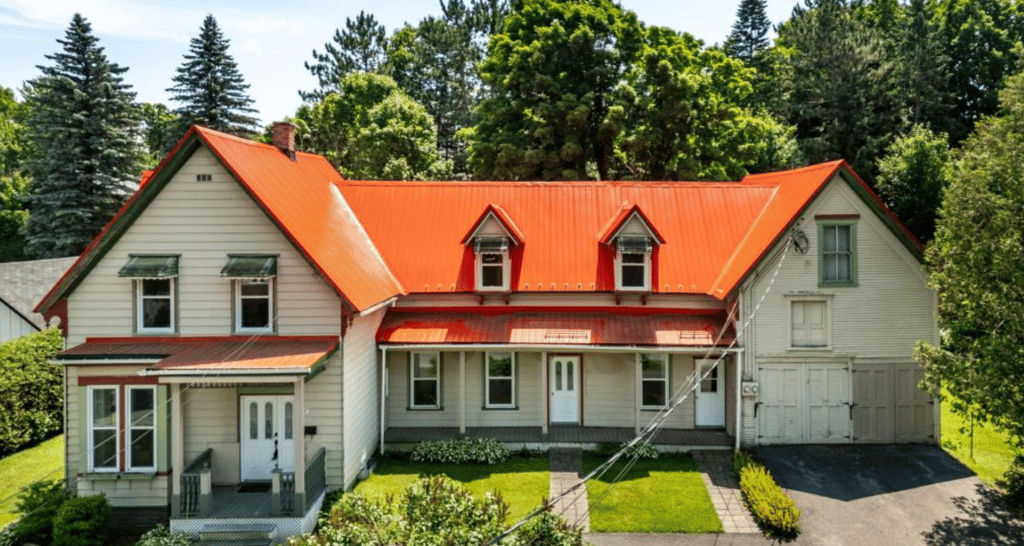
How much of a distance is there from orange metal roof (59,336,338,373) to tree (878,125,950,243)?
2601 cm

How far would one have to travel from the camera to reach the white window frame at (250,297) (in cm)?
1798

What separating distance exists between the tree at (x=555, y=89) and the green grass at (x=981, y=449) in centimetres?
1992

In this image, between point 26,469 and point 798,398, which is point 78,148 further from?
point 798,398

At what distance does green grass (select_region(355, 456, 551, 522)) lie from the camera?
17.7m

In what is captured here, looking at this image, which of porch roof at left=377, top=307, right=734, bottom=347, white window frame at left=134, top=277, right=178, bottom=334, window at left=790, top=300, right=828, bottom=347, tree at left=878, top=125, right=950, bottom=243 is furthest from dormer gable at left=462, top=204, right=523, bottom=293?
→ tree at left=878, top=125, right=950, bottom=243

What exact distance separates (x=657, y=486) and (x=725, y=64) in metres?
29.0

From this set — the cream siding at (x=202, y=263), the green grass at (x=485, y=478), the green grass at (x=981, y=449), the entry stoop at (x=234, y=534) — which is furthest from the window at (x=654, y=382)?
the entry stoop at (x=234, y=534)

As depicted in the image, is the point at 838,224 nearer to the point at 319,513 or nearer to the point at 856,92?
the point at 319,513

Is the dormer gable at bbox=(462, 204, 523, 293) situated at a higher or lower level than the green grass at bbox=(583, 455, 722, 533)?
higher

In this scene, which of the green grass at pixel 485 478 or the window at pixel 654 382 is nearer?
the green grass at pixel 485 478

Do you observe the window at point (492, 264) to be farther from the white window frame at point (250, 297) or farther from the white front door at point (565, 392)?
the white window frame at point (250, 297)

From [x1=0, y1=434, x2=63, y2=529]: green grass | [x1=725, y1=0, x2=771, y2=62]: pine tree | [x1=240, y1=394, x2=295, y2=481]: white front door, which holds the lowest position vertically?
[x1=0, y1=434, x2=63, y2=529]: green grass

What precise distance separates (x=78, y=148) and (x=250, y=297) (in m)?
35.8

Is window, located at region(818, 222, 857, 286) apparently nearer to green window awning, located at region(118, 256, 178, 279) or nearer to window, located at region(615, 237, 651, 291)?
window, located at region(615, 237, 651, 291)
